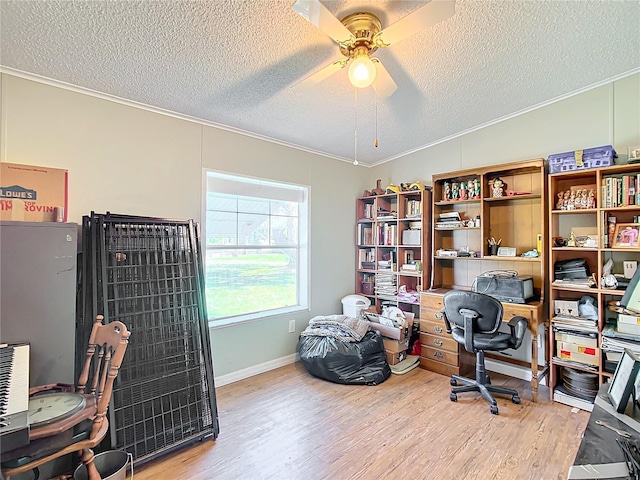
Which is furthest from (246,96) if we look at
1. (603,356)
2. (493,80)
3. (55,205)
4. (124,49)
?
(603,356)

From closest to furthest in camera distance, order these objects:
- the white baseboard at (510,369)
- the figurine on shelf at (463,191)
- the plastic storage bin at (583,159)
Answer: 1. the plastic storage bin at (583,159)
2. the white baseboard at (510,369)
3. the figurine on shelf at (463,191)

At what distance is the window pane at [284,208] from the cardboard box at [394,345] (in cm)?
177

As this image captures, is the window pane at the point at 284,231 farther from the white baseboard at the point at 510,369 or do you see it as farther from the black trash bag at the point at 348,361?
the white baseboard at the point at 510,369

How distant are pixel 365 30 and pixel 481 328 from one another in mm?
2386

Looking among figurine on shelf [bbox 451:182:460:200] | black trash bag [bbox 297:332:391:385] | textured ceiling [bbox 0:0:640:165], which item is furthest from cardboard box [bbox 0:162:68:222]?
figurine on shelf [bbox 451:182:460:200]

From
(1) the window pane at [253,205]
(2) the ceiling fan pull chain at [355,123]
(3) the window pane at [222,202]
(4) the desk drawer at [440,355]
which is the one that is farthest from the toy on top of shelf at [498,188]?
(3) the window pane at [222,202]

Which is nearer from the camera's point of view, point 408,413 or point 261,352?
point 408,413

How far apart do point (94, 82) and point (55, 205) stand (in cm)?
90

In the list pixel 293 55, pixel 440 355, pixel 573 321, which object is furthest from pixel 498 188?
pixel 293 55

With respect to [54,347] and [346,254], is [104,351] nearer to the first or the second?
[54,347]

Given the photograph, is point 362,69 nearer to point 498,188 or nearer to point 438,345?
point 498,188

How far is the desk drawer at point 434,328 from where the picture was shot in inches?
137

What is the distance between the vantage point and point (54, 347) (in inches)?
70.8

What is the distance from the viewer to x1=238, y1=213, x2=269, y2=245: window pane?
3449 millimetres
